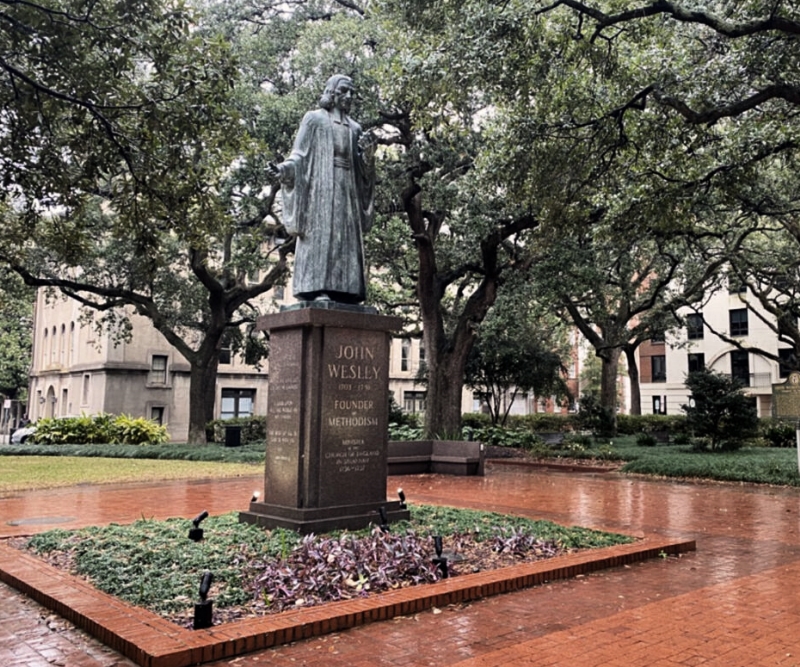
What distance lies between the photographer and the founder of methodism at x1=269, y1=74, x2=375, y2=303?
353 inches

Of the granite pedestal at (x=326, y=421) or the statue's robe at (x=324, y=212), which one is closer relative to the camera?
the granite pedestal at (x=326, y=421)

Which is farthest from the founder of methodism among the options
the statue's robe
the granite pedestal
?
the granite pedestal

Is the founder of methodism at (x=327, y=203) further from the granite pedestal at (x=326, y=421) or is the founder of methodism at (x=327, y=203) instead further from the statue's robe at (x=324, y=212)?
the granite pedestal at (x=326, y=421)

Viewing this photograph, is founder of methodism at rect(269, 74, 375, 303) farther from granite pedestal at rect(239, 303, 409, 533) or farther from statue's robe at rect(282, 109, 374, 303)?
granite pedestal at rect(239, 303, 409, 533)

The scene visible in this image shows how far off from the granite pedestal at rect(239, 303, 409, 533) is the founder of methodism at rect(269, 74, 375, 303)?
48 centimetres

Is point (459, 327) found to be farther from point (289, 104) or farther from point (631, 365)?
point (631, 365)

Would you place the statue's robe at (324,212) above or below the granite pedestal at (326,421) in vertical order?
above

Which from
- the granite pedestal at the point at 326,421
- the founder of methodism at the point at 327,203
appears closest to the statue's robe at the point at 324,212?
the founder of methodism at the point at 327,203

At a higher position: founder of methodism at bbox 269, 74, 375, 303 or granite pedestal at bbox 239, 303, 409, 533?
founder of methodism at bbox 269, 74, 375, 303

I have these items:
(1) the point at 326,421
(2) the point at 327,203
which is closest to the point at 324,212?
(2) the point at 327,203

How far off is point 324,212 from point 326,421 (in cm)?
259

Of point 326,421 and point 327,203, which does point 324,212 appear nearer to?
point 327,203

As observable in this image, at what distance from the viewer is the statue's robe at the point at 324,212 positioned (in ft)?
29.4

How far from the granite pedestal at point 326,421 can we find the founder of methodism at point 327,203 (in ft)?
1.59
